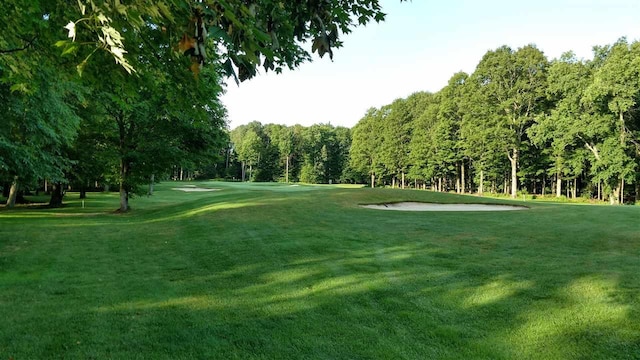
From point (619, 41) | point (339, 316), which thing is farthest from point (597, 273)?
point (619, 41)

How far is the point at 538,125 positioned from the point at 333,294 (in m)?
36.7

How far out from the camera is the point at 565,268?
5.71 m

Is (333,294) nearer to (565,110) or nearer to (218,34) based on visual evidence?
(218,34)

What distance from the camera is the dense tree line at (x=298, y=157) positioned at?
8162 cm

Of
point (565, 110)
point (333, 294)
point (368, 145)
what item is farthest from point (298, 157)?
point (333, 294)

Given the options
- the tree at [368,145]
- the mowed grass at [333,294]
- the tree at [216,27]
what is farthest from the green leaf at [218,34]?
the tree at [368,145]

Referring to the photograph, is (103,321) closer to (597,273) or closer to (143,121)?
(597,273)

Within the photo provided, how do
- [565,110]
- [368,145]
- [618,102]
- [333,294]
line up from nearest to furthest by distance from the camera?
[333,294]
[618,102]
[565,110]
[368,145]

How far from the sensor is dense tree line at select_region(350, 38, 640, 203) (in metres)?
31.0

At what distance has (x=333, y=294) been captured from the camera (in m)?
5.15

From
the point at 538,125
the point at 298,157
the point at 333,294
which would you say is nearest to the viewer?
the point at 333,294

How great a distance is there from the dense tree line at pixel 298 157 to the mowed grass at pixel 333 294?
7070 centimetres

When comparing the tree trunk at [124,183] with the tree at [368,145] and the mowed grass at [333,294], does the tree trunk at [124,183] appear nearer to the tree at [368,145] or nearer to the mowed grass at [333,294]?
the mowed grass at [333,294]

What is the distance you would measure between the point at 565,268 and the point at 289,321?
4181mm
